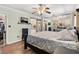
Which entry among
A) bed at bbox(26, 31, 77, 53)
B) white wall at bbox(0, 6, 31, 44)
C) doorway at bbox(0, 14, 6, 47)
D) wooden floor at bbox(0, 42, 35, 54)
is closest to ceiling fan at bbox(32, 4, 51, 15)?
white wall at bbox(0, 6, 31, 44)

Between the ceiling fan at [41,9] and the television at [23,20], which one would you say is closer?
the ceiling fan at [41,9]

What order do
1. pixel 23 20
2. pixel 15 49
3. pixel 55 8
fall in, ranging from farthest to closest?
pixel 23 20
pixel 15 49
pixel 55 8

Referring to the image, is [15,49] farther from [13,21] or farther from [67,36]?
[67,36]

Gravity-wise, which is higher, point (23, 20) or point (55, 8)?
point (55, 8)

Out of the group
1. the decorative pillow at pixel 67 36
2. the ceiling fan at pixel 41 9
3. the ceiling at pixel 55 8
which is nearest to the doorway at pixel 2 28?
the ceiling at pixel 55 8

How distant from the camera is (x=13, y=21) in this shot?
6.09 ft

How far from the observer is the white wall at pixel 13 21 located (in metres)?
1.63

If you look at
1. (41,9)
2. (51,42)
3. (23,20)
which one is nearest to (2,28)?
(23,20)

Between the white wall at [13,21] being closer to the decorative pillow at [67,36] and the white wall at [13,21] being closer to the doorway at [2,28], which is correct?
the doorway at [2,28]

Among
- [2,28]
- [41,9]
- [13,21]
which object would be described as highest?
[41,9]

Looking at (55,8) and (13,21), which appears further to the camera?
(13,21)

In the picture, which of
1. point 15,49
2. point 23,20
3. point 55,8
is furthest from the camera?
point 23,20
